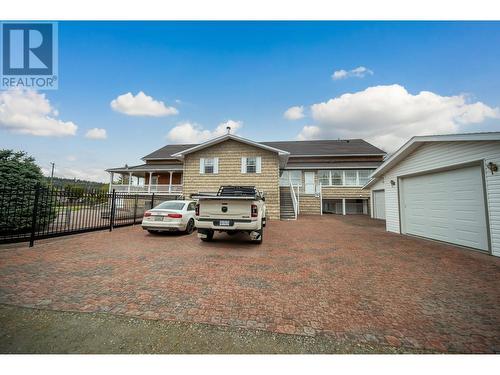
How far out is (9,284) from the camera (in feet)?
11.9

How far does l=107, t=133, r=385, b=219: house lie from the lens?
14938 mm

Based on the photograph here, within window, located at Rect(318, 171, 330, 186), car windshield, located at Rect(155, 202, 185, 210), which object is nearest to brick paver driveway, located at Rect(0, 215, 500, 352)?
car windshield, located at Rect(155, 202, 185, 210)

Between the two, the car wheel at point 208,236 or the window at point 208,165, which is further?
the window at point 208,165

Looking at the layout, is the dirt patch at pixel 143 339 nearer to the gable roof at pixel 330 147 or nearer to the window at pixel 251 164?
the window at pixel 251 164

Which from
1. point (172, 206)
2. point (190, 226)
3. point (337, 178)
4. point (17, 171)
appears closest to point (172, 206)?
point (172, 206)

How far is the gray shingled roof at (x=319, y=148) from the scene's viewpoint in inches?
987

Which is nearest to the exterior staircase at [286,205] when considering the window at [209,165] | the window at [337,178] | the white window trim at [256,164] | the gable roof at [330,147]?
the white window trim at [256,164]

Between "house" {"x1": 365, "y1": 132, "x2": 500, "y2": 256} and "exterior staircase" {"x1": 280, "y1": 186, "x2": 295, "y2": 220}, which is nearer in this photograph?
"house" {"x1": 365, "y1": 132, "x2": 500, "y2": 256}

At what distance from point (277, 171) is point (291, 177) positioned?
670 cm

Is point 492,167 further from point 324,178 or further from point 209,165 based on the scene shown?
point 324,178

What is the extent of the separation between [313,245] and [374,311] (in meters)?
4.19

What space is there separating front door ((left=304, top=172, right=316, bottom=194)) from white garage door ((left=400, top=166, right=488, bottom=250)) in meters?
11.3

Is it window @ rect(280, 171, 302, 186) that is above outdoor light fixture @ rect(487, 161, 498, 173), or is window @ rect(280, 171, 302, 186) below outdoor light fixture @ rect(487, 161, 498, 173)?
above

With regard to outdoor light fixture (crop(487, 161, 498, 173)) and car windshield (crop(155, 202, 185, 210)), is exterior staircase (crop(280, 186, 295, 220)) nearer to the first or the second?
car windshield (crop(155, 202, 185, 210))
